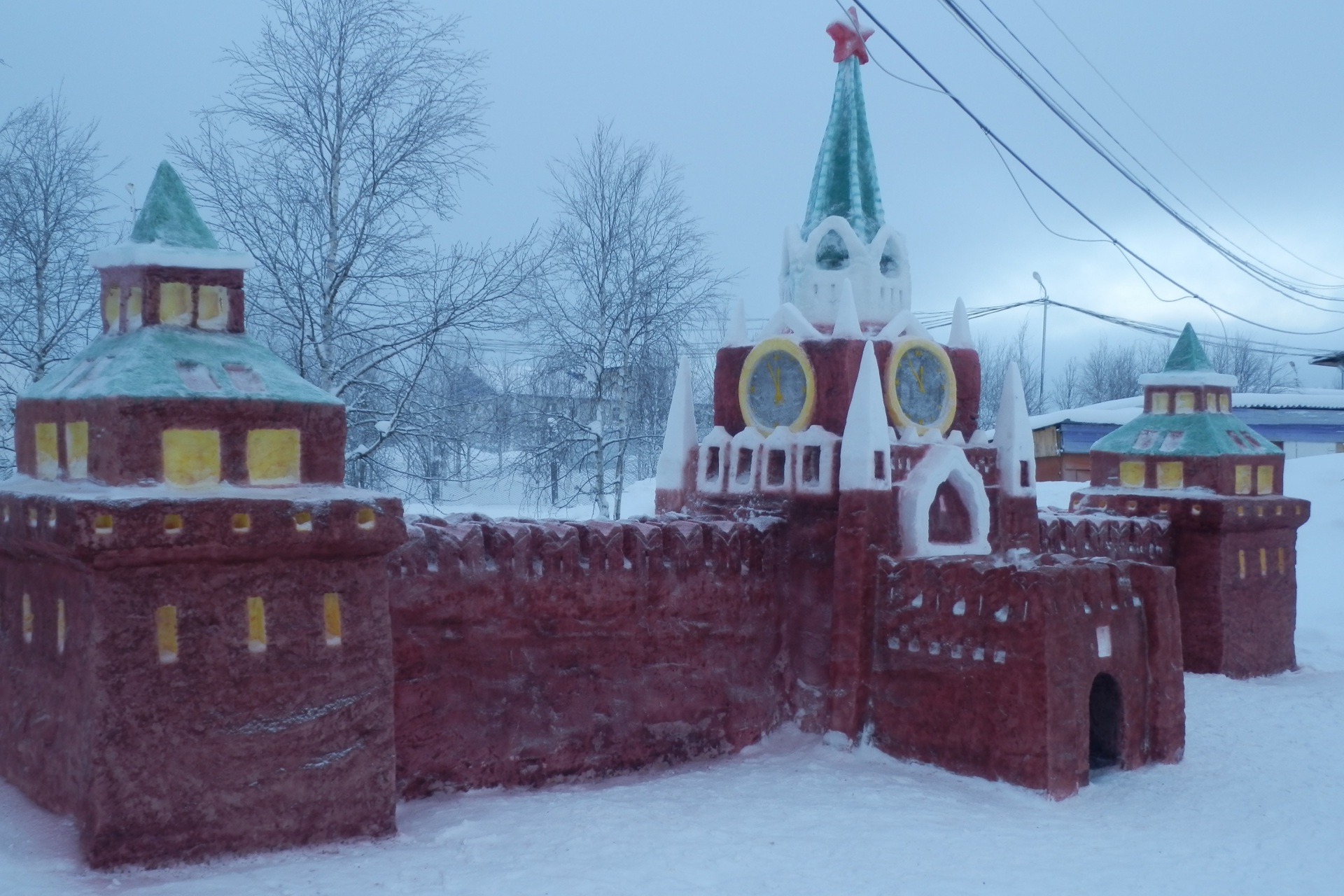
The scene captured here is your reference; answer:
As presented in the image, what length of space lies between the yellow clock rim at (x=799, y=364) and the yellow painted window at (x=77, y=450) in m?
6.03

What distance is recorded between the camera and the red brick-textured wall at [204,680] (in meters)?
6.01

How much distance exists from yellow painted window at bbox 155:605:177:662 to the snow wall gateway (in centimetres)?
169

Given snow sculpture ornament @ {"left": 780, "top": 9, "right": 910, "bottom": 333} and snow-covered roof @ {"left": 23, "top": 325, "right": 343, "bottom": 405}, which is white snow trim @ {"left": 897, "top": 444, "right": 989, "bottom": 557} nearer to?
snow sculpture ornament @ {"left": 780, "top": 9, "right": 910, "bottom": 333}

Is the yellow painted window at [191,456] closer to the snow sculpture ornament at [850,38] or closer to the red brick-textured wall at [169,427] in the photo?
the red brick-textured wall at [169,427]

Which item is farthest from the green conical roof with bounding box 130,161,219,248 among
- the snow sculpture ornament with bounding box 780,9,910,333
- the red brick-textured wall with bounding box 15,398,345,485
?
the snow sculpture ornament with bounding box 780,9,910,333

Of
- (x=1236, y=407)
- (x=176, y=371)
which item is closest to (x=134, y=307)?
(x=176, y=371)

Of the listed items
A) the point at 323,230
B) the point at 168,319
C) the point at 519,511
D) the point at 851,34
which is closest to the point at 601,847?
the point at 168,319

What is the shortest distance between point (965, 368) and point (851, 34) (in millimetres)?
3877

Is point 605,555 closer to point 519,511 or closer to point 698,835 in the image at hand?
point 698,835

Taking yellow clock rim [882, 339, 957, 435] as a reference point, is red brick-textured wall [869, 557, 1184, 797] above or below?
below

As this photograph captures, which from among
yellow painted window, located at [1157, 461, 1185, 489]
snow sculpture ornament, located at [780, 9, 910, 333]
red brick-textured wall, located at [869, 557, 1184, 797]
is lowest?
red brick-textured wall, located at [869, 557, 1184, 797]

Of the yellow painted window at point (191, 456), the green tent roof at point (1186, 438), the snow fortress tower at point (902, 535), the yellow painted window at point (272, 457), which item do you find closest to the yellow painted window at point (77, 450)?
the yellow painted window at point (191, 456)

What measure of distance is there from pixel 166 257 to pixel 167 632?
2.34m

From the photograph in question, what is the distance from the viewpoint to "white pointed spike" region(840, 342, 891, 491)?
9570mm
